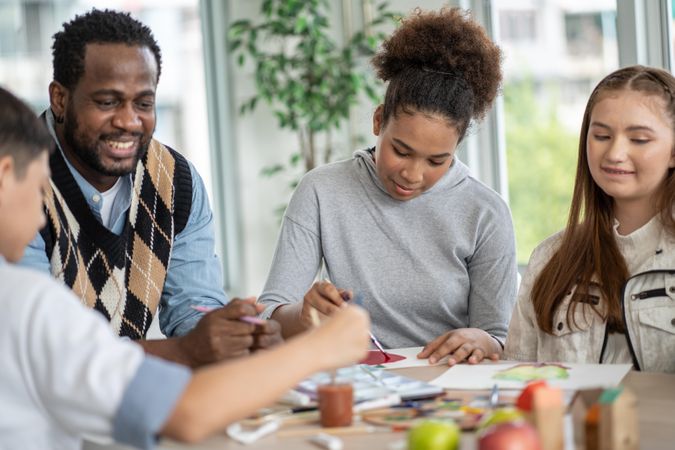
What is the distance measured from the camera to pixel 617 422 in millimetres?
1255

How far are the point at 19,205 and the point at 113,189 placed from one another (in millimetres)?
982

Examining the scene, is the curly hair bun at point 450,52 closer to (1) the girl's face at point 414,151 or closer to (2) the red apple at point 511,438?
(1) the girl's face at point 414,151

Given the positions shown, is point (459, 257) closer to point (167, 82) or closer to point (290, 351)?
point (290, 351)

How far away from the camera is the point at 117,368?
44.1 inches

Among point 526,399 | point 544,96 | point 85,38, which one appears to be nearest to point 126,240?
point 85,38

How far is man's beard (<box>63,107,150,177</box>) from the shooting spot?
2.15 metres

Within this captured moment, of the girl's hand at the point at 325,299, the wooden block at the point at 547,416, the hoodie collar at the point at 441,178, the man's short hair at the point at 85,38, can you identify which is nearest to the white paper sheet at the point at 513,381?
the girl's hand at the point at 325,299

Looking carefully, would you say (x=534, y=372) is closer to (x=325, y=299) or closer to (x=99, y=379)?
(x=325, y=299)

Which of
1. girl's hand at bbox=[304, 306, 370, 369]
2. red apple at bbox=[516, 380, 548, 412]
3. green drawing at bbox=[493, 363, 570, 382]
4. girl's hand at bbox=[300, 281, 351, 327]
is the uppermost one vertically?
girl's hand at bbox=[304, 306, 370, 369]

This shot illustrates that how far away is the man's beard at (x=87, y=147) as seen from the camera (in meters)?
2.15

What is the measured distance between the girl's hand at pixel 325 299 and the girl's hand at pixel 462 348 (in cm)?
21

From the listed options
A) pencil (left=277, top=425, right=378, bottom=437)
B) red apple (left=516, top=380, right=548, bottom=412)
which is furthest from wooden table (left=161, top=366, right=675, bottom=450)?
red apple (left=516, top=380, right=548, bottom=412)

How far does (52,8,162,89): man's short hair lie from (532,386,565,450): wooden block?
1350 mm

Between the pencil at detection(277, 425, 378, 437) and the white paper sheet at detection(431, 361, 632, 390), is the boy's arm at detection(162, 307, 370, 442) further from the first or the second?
the white paper sheet at detection(431, 361, 632, 390)
